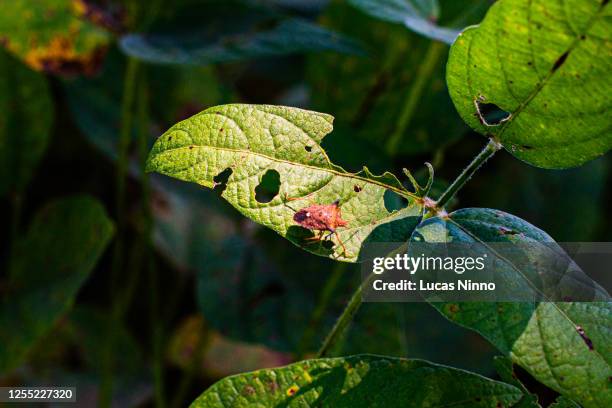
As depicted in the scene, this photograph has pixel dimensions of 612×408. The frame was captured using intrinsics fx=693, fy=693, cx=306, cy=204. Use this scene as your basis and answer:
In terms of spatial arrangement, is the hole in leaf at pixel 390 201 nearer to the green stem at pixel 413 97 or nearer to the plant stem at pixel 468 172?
the plant stem at pixel 468 172

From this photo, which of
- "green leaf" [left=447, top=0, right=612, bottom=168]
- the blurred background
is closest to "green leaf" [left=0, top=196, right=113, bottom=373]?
the blurred background

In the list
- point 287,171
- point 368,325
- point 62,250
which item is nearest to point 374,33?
point 368,325

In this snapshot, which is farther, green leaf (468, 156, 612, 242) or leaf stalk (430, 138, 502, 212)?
green leaf (468, 156, 612, 242)

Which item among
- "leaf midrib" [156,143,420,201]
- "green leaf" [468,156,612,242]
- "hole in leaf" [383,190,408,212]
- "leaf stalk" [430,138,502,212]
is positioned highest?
"leaf stalk" [430,138,502,212]

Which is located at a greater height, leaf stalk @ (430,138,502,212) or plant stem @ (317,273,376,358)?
leaf stalk @ (430,138,502,212)

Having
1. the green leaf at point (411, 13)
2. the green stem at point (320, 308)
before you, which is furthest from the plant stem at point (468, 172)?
the green stem at point (320, 308)

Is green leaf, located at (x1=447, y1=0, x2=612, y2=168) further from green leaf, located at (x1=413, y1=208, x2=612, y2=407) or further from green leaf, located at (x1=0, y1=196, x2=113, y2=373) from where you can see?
green leaf, located at (x1=0, y1=196, x2=113, y2=373)
